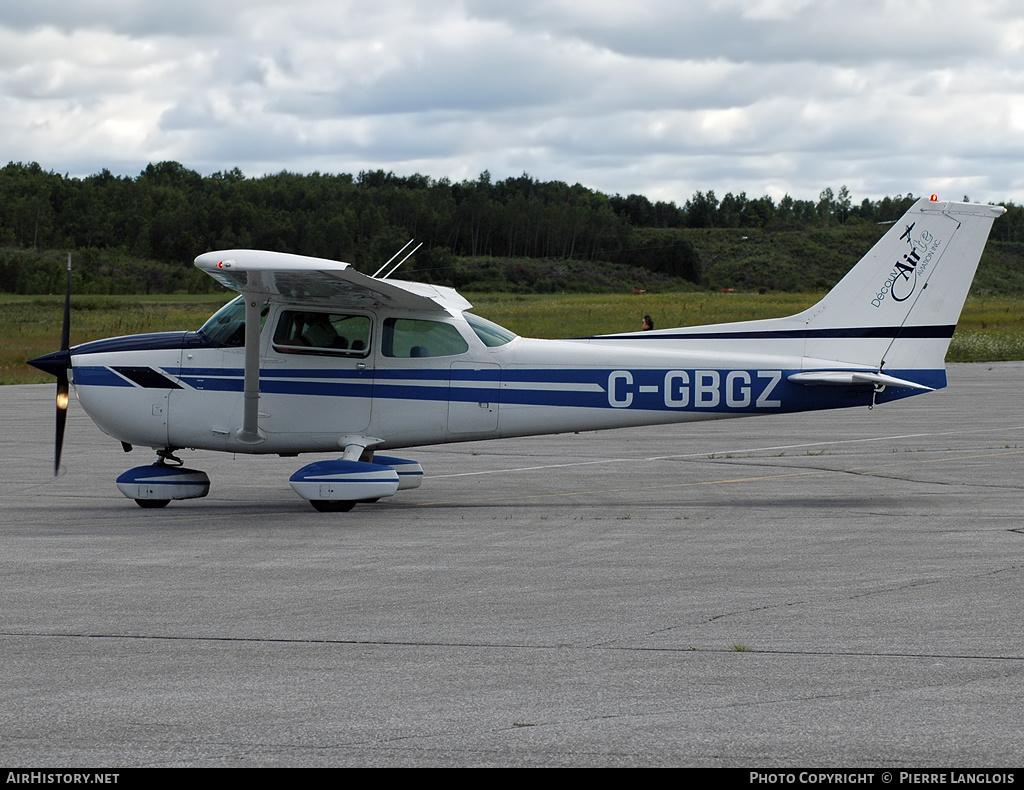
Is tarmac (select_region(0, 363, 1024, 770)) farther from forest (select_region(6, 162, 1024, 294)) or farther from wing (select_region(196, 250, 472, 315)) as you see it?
forest (select_region(6, 162, 1024, 294))

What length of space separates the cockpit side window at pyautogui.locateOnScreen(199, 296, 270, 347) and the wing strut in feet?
1.55

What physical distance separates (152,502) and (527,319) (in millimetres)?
51640

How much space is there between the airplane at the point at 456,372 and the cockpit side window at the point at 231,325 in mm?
17

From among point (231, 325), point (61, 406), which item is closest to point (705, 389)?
point (231, 325)

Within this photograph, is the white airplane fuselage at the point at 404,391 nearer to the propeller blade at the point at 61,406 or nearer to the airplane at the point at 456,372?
the airplane at the point at 456,372

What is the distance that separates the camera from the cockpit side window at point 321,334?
12.7m

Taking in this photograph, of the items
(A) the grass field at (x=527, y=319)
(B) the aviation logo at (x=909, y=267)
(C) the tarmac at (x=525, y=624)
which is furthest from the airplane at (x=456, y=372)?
(A) the grass field at (x=527, y=319)

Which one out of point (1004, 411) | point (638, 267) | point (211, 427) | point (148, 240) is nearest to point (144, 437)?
point (211, 427)

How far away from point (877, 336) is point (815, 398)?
100 cm

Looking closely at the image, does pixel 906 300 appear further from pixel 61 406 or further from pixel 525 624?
pixel 61 406

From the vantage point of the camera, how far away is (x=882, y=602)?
25.5 ft

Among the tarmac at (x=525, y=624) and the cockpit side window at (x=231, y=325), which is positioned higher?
the cockpit side window at (x=231, y=325)

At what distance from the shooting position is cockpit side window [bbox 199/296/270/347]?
12.7m

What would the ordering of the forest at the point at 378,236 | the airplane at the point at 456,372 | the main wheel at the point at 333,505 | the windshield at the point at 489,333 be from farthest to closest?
1. the forest at the point at 378,236
2. the windshield at the point at 489,333
3. the airplane at the point at 456,372
4. the main wheel at the point at 333,505
